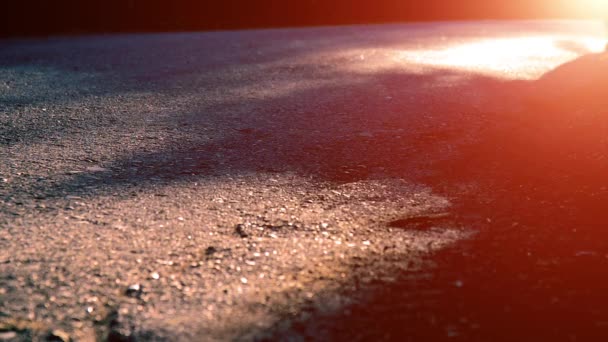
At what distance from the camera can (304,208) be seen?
2.48 meters

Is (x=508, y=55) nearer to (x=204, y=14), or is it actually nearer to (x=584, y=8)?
(x=204, y=14)

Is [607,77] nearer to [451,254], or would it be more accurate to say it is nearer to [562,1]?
[451,254]

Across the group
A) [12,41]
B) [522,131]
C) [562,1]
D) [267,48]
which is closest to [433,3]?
[562,1]

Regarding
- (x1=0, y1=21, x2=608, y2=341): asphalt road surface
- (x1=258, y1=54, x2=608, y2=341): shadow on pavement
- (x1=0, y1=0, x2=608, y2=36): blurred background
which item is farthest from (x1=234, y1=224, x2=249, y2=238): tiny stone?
(x1=0, y1=0, x2=608, y2=36): blurred background

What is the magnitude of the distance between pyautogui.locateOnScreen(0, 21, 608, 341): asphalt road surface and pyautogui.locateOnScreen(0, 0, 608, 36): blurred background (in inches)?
208

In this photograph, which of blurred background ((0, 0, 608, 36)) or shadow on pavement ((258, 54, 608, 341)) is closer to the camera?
shadow on pavement ((258, 54, 608, 341))

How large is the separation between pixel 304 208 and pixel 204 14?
9711 millimetres

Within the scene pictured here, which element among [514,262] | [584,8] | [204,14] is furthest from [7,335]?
[584,8]

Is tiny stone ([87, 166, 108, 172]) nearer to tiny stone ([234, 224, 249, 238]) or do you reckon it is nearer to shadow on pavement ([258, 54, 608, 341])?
tiny stone ([234, 224, 249, 238])

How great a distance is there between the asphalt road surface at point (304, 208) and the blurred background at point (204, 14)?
17.4ft

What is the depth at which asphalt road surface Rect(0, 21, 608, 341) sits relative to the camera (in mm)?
1735

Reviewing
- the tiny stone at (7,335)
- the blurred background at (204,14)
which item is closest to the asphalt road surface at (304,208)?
the tiny stone at (7,335)

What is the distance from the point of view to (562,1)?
17.7 m

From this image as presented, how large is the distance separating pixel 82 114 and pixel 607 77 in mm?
4060
